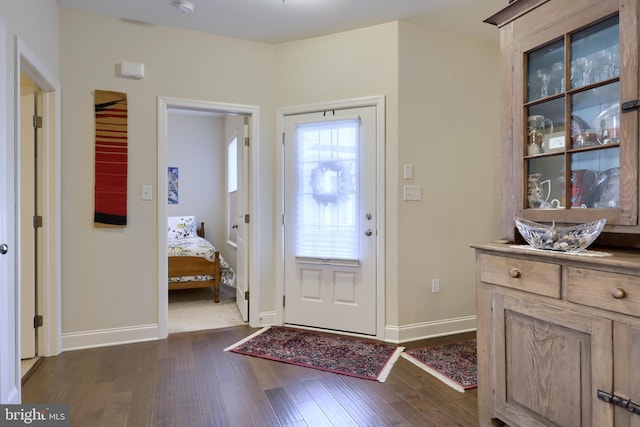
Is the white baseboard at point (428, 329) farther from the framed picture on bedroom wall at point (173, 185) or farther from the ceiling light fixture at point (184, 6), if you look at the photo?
the framed picture on bedroom wall at point (173, 185)

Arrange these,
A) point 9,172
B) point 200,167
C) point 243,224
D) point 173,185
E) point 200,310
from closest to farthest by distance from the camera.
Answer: point 9,172 < point 243,224 < point 200,310 < point 173,185 < point 200,167

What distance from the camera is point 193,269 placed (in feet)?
Answer: 14.2

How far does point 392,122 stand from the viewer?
124 inches

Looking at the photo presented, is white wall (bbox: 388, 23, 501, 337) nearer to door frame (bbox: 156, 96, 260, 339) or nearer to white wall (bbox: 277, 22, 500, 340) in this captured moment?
white wall (bbox: 277, 22, 500, 340)

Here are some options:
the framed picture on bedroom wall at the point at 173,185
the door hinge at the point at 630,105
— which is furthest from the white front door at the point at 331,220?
the framed picture on bedroom wall at the point at 173,185

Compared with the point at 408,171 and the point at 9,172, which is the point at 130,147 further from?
the point at 408,171

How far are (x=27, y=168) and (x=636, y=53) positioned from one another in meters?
3.59

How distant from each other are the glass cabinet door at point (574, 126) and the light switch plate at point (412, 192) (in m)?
1.40

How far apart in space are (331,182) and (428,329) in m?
1.55

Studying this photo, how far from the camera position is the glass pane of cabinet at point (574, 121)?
1.50 metres

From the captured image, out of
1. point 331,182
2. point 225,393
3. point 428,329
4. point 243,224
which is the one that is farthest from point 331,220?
point 225,393

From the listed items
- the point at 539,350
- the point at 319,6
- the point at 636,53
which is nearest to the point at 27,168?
the point at 319,6

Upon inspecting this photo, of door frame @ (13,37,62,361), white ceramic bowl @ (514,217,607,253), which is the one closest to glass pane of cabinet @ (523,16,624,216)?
white ceramic bowl @ (514,217,607,253)

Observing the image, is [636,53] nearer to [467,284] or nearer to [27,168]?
[467,284]
